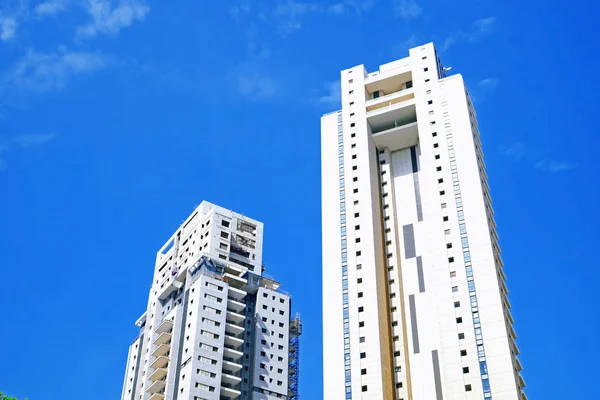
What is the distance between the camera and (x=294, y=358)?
3698 inches

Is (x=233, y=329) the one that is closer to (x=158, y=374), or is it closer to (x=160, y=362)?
(x=160, y=362)

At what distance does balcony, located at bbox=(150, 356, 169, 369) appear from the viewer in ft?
290

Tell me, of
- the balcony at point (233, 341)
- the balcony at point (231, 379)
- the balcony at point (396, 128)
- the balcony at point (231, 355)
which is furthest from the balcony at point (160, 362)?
the balcony at point (396, 128)

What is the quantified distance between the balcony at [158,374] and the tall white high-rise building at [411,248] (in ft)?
104

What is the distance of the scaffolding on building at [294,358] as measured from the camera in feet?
300

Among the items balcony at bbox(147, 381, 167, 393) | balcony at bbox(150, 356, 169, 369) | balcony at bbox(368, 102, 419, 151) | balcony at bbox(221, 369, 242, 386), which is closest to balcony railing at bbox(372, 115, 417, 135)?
balcony at bbox(368, 102, 419, 151)

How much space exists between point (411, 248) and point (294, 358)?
111ft

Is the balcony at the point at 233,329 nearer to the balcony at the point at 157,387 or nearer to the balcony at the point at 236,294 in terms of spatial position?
the balcony at the point at 236,294

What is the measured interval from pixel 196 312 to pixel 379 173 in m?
27.9

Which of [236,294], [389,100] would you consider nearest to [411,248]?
[389,100]

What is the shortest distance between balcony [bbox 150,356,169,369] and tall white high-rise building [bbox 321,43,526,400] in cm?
3072

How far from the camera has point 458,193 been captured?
208ft

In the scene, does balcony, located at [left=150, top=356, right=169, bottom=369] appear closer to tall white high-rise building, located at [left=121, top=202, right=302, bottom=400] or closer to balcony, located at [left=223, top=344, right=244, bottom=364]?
tall white high-rise building, located at [left=121, top=202, right=302, bottom=400]

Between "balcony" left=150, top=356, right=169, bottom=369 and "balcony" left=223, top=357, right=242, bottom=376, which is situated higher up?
"balcony" left=150, top=356, right=169, bottom=369
